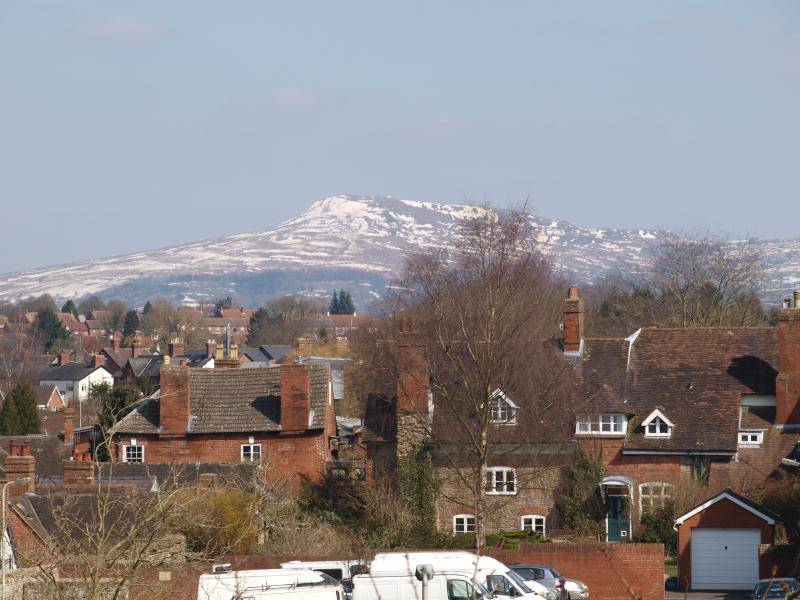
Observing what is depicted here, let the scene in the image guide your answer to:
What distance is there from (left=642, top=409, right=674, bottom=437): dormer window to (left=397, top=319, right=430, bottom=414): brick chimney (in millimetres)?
8046

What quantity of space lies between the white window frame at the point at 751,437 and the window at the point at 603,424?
4053mm

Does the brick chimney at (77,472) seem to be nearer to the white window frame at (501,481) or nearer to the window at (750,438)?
the white window frame at (501,481)

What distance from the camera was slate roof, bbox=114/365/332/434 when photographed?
2185 inches

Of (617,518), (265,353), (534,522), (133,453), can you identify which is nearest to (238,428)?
(133,453)

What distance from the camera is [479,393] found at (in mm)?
48094

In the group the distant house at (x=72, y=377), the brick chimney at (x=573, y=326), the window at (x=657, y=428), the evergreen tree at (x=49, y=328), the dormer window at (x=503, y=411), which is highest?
the brick chimney at (x=573, y=326)

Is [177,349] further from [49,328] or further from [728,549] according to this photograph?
[728,549]

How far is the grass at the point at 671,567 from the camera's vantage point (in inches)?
1733

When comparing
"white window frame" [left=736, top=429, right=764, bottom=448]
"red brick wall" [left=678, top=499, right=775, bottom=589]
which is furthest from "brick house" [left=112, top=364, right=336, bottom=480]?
"red brick wall" [left=678, top=499, right=775, bottom=589]

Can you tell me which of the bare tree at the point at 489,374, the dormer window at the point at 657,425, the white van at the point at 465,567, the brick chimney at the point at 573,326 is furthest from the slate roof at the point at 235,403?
the white van at the point at 465,567

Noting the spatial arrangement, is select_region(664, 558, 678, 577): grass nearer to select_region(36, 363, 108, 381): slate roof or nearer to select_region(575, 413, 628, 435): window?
select_region(575, 413, 628, 435): window

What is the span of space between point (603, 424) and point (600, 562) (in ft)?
42.2

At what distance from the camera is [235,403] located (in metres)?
56.6

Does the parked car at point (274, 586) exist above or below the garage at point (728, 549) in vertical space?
above
